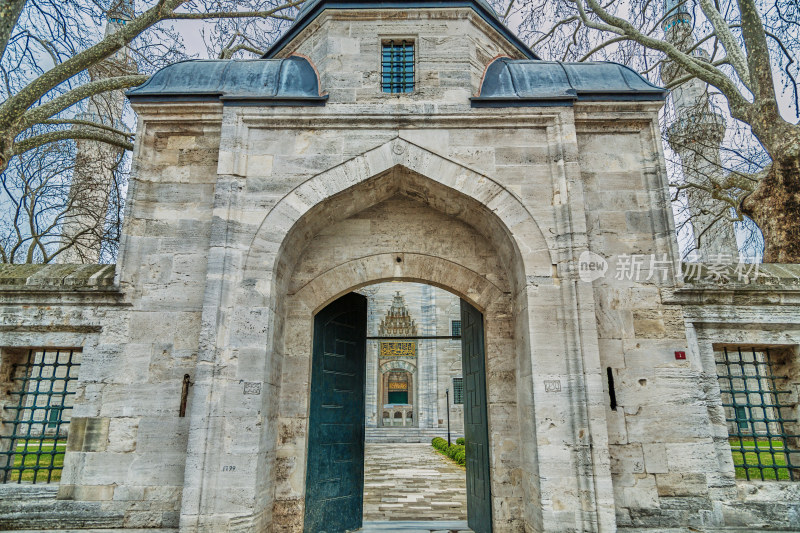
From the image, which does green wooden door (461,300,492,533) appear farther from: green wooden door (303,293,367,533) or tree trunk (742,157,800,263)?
tree trunk (742,157,800,263)

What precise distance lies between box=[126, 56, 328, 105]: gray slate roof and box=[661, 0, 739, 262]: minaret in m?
4.87

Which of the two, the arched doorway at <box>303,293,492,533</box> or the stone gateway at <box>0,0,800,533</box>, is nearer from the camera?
the stone gateway at <box>0,0,800,533</box>

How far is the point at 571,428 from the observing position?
4.14 m

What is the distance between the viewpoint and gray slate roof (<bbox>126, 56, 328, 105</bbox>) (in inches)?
197

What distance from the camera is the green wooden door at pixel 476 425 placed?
5.16 m

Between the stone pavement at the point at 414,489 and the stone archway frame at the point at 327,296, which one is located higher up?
the stone archway frame at the point at 327,296

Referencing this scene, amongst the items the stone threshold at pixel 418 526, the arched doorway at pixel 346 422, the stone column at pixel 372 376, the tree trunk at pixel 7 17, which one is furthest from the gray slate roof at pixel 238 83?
the stone column at pixel 372 376

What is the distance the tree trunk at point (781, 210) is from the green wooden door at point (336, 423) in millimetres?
5207

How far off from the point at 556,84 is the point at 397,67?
173 centimetres

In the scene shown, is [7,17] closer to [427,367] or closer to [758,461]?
[758,461]

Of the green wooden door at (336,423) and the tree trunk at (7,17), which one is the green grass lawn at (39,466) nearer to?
the green wooden door at (336,423)


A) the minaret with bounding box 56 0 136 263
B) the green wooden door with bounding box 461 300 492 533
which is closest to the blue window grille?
the green wooden door with bounding box 461 300 492 533

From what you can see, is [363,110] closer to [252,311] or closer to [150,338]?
[252,311]

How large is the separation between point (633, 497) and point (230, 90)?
553 cm
